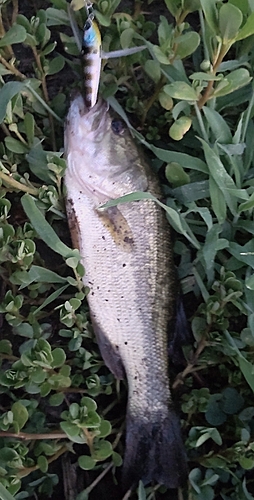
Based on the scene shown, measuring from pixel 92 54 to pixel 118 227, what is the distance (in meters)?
0.48

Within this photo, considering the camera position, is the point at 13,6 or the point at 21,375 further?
the point at 13,6

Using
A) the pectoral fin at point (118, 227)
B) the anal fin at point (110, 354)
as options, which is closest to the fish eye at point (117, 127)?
the pectoral fin at point (118, 227)

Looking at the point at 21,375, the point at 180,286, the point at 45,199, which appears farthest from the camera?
the point at 180,286

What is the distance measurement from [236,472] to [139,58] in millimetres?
1261

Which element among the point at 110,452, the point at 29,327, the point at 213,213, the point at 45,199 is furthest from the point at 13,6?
the point at 110,452

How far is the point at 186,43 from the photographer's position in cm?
133

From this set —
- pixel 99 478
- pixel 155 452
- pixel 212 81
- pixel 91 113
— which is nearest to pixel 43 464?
pixel 99 478

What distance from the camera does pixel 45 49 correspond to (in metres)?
1.55

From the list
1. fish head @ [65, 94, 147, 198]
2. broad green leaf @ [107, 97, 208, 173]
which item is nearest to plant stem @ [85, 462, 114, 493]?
fish head @ [65, 94, 147, 198]

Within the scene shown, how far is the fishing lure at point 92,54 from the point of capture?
4.60ft

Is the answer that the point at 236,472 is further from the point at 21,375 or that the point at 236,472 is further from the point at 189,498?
the point at 21,375

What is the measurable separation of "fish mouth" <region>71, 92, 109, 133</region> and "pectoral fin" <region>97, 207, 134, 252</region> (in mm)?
242

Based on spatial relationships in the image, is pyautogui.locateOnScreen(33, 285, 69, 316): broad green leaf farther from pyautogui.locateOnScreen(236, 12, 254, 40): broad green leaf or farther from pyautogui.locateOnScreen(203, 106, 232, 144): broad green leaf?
pyautogui.locateOnScreen(236, 12, 254, 40): broad green leaf

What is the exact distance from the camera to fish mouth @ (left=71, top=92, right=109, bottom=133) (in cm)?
150
